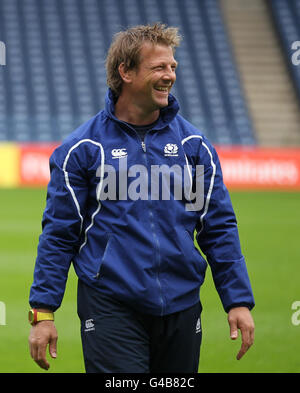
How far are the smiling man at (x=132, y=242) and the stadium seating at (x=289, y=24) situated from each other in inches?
966

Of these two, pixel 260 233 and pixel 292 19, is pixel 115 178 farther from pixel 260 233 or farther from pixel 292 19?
pixel 292 19

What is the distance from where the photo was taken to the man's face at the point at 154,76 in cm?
328

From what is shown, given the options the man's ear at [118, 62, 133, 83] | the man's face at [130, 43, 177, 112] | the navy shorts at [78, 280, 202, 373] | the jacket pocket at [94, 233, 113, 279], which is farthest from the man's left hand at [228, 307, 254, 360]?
the man's ear at [118, 62, 133, 83]

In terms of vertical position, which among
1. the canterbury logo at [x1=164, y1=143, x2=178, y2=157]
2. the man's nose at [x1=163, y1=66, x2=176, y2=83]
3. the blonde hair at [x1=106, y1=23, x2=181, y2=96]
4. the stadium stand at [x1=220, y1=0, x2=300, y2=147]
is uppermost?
the stadium stand at [x1=220, y1=0, x2=300, y2=147]

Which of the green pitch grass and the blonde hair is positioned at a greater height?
the blonde hair

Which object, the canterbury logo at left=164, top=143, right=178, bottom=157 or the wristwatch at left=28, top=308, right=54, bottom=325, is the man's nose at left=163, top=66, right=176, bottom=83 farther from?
the wristwatch at left=28, top=308, right=54, bottom=325

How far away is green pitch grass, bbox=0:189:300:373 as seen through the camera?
5848mm

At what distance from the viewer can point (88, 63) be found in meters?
26.8

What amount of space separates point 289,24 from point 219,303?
22666mm

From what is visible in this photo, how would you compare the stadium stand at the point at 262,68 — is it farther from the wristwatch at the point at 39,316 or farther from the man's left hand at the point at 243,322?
the wristwatch at the point at 39,316

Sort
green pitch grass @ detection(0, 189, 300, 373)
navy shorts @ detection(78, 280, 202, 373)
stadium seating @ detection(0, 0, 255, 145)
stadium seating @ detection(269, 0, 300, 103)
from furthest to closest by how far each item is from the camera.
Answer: stadium seating @ detection(269, 0, 300, 103) < stadium seating @ detection(0, 0, 255, 145) < green pitch grass @ detection(0, 189, 300, 373) < navy shorts @ detection(78, 280, 202, 373)

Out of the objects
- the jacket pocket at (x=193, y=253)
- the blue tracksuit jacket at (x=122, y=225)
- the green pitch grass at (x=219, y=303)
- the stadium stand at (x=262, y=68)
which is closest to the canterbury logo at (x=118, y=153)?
the blue tracksuit jacket at (x=122, y=225)

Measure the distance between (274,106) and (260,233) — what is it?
50.0ft

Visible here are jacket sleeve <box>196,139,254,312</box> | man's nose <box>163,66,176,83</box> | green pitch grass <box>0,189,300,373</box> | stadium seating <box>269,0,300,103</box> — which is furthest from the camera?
stadium seating <box>269,0,300,103</box>
